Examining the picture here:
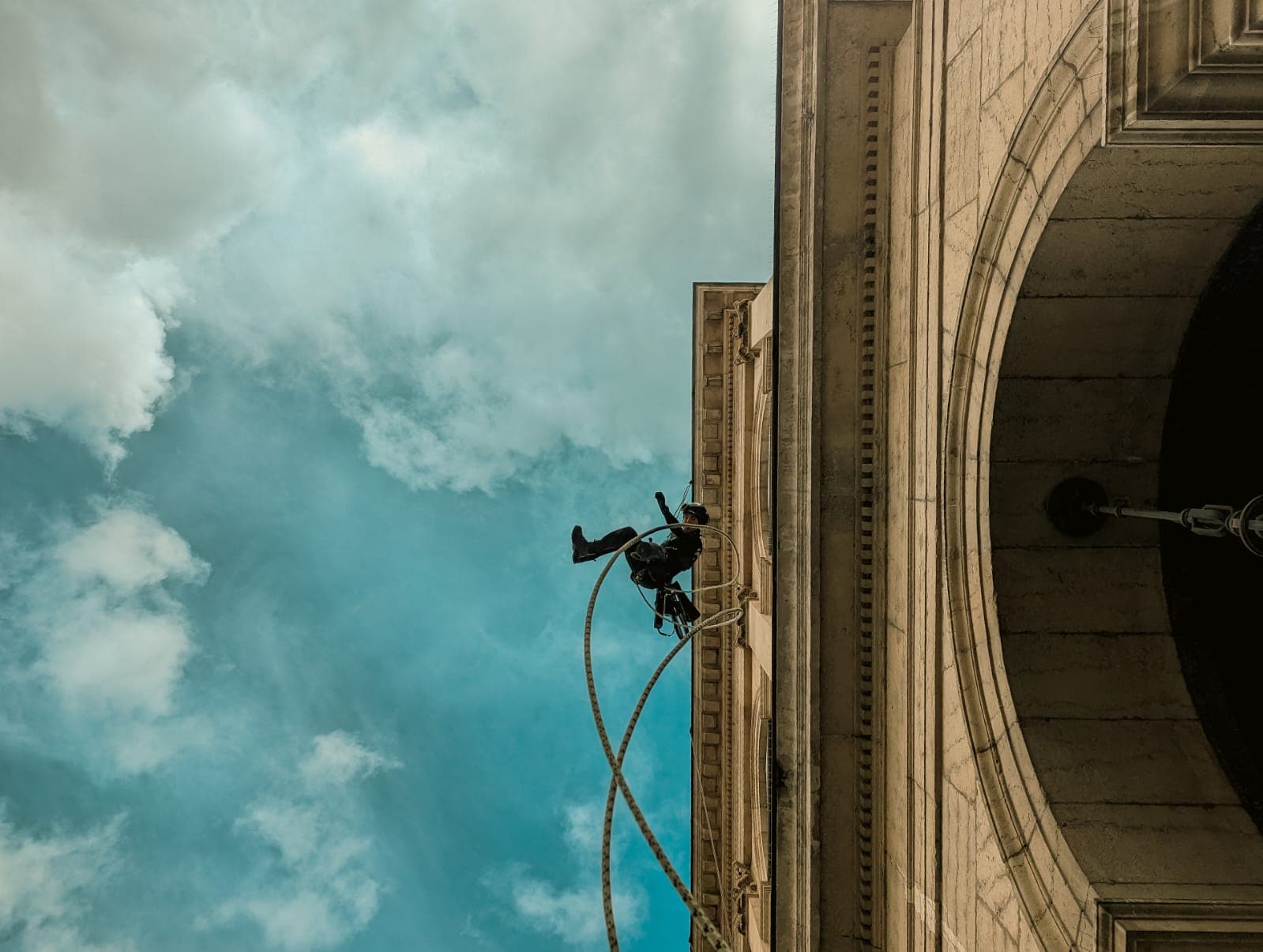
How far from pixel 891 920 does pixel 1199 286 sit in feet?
22.4

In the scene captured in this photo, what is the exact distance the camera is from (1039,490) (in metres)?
7.10

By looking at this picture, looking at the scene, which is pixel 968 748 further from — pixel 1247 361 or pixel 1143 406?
pixel 1247 361

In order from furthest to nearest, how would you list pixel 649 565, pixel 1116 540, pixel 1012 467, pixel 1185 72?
pixel 649 565 → pixel 1116 540 → pixel 1012 467 → pixel 1185 72

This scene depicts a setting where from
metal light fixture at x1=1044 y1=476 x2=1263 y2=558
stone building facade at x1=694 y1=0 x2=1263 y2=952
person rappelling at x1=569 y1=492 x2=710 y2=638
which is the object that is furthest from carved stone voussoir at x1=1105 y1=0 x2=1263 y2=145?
person rappelling at x1=569 y1=492 x2=710 y2=638

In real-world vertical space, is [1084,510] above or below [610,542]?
below

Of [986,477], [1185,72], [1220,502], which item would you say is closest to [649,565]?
[986,477]

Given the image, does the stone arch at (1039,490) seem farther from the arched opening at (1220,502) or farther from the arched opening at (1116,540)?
the arched opening at (1220,502)

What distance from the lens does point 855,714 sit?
887 cm

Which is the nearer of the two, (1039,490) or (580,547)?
(1039,490)

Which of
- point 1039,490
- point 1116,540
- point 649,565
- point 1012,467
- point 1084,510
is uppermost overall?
point 649,565

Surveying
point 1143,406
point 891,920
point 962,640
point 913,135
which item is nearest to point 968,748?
→ point 962,640

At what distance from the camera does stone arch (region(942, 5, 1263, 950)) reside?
595 cm

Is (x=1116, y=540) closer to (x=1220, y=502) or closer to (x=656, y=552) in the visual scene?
(x=1220, y=502)

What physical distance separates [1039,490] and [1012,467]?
33 centimetres
